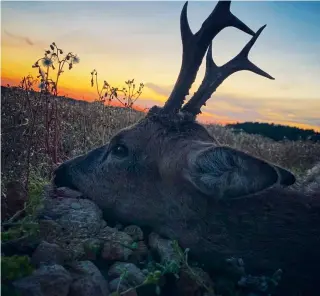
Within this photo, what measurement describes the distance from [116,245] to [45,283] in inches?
40.3

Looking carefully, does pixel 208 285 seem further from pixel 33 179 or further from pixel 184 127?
pixel 33 179

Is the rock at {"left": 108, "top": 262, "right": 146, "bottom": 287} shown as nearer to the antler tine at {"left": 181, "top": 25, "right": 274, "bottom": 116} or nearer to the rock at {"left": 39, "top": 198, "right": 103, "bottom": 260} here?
the rock at {"left": 39, "top": 198, "right": 103, "bottom": 260}

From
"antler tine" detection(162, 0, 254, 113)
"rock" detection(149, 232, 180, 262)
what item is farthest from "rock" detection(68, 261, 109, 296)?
"antler tine" detection(162, 0, 254, 113)

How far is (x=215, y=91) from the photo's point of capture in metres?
4.93

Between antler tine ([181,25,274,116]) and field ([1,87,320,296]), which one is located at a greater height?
antler tine ([181,25,274,116])

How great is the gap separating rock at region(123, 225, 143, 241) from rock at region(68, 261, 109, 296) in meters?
0.88

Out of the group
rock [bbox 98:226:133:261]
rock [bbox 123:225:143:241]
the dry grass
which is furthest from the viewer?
the dry grass

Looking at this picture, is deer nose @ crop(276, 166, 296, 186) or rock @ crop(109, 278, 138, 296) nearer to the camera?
rock @ crop(109, 278, 138, 296)

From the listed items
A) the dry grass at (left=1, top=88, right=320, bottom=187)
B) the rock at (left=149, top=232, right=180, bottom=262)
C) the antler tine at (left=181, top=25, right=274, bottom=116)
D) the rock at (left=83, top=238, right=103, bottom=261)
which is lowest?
the rock at (left=149, top=232, right=180, bottom=262)

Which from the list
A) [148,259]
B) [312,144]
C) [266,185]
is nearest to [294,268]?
[266,185]

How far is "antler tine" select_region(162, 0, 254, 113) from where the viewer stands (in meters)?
4.38

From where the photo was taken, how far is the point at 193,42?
4527 millimetres

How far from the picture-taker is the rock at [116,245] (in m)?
3.46

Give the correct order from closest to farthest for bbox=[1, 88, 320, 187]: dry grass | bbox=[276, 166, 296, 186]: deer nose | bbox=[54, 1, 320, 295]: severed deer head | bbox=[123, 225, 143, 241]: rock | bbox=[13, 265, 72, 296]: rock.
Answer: bbox=[13, 265, 72, 296]: rock → bbox=[54, 1, 320, 295]: severed deer head → bbox=[276, 166, 296, 186]: deer nose → bbox=[123, 225, 143, 241]: rock → bbox=[1, 88, 320, 187]: dry grass
